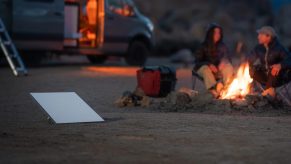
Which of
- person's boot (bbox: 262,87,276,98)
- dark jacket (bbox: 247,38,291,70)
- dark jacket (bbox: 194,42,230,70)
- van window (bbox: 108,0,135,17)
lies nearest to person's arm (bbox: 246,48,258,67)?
dark jacket (bbox: 247,38,291,70)

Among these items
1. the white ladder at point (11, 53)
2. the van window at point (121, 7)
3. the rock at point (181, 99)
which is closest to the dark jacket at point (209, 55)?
the rock at point (181, 99)

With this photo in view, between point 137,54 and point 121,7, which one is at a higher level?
point 121,7

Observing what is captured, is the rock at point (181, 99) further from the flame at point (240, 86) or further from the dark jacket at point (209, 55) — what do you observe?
the dark jacket at point (209, 55)

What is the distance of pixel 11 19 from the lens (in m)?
18.8

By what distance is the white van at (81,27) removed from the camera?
62.8 feet

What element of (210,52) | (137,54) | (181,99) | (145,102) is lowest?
(137,54)

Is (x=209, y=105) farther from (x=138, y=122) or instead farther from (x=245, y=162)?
(x=245, y=162)

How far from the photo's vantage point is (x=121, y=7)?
874 inches

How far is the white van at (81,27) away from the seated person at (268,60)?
846cm

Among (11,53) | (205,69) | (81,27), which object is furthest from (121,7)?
(205,69)

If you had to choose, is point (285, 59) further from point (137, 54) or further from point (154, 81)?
point (137, 54)

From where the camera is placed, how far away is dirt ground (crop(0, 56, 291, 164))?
7195 mm

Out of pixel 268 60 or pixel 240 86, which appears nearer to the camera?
pixel 240 86

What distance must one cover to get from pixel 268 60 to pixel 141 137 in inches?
169
